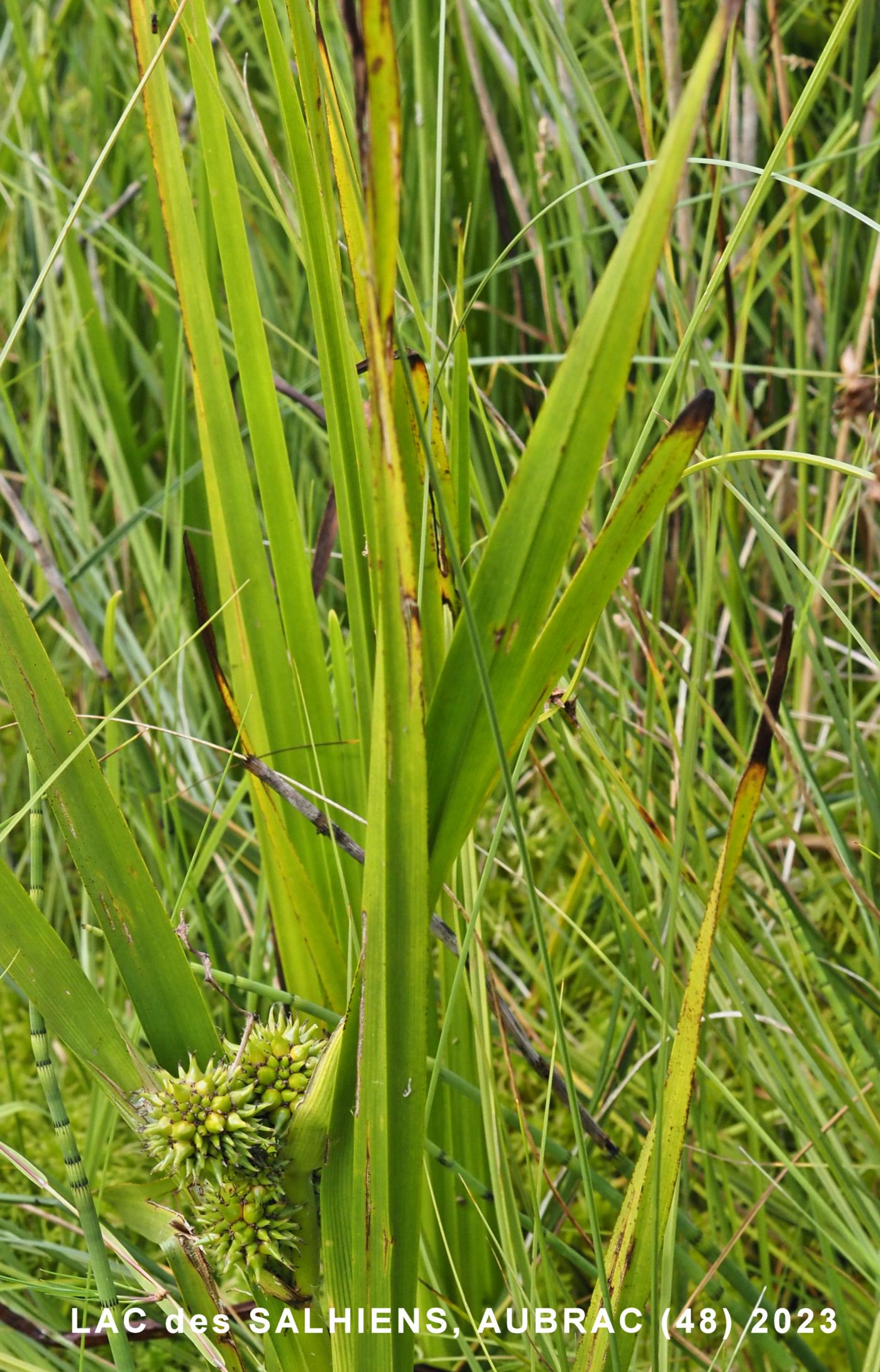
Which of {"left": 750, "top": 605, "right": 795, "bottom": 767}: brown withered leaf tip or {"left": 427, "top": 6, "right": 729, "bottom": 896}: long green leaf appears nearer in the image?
{"left": 427, "top": 6, "right": 729, "bottom": 896}: long green leaf

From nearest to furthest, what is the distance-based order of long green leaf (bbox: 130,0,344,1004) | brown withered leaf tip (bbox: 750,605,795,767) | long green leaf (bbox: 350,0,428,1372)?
long green leaf (bbox: 350,0,428,1372) → brown withered leaf tip (bbox: 750,605,795,767) → long green leaf (bbox: 130,0,344,1004)

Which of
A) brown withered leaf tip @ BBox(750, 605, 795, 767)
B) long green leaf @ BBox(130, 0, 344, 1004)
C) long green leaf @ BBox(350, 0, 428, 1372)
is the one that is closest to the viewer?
long green leaf @ BBox(350, 0, 428, 1372)

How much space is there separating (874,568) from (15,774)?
103 centimetres

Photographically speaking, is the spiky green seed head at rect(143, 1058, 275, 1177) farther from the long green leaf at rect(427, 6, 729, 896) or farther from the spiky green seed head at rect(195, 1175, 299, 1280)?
the long green leaf at rect(427, 6, 729, 896)

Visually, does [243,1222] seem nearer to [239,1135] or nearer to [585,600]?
[239,1135]

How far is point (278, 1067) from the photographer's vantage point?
42 centimetres

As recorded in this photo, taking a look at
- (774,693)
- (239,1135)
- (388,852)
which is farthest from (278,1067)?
(774,693)

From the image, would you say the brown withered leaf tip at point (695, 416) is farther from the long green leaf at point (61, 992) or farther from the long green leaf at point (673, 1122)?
the long green leaf at point (61, 992)

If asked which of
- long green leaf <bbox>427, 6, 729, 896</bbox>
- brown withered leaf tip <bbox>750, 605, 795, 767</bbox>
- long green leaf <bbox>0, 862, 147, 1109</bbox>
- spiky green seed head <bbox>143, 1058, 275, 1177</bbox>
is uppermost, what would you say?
long green leaf <bbox>427, 6, 729, 896</bbox>

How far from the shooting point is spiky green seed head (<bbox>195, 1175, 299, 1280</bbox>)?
411 mm

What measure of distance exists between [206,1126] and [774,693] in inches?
10.9

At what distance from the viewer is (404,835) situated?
34 centimetres

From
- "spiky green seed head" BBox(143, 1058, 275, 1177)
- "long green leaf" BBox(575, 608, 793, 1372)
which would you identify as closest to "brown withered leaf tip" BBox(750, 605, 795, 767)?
"long green leaf" BBox(575, 608, 793, 1372)

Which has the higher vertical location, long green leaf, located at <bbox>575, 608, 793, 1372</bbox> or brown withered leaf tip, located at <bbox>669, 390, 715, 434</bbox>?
brown withered leaf tip, located at <bbox>669, 390, 715, 434</bbox>
